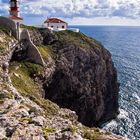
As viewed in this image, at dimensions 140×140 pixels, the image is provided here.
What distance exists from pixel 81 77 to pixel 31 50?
69.5 ft

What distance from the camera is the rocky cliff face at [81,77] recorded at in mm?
118250

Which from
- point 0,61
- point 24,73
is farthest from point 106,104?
point 0,61

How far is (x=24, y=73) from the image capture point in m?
105

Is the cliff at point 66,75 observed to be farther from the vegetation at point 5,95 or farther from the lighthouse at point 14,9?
the lighthouse at point 14,9

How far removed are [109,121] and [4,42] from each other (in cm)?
5992

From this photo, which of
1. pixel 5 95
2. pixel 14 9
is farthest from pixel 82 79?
pixel 5 95

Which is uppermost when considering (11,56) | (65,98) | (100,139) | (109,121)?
(100,139)

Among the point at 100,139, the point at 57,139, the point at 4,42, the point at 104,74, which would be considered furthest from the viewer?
the point at 104,74

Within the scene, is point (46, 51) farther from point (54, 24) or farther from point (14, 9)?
point (54, 24)

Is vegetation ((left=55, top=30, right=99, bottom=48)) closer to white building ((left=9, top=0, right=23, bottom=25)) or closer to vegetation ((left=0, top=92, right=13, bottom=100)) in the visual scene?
white building ((left=9, top=0, right=23, bottom=25))

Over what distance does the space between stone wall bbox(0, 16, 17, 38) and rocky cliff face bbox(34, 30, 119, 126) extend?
51.3 ft

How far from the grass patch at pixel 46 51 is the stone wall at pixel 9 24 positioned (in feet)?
35.2

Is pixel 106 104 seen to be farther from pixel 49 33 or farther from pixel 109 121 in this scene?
pixel 49 33

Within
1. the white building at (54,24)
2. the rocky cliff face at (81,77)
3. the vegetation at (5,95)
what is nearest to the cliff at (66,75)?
the rocky cliff face at (81,77)
